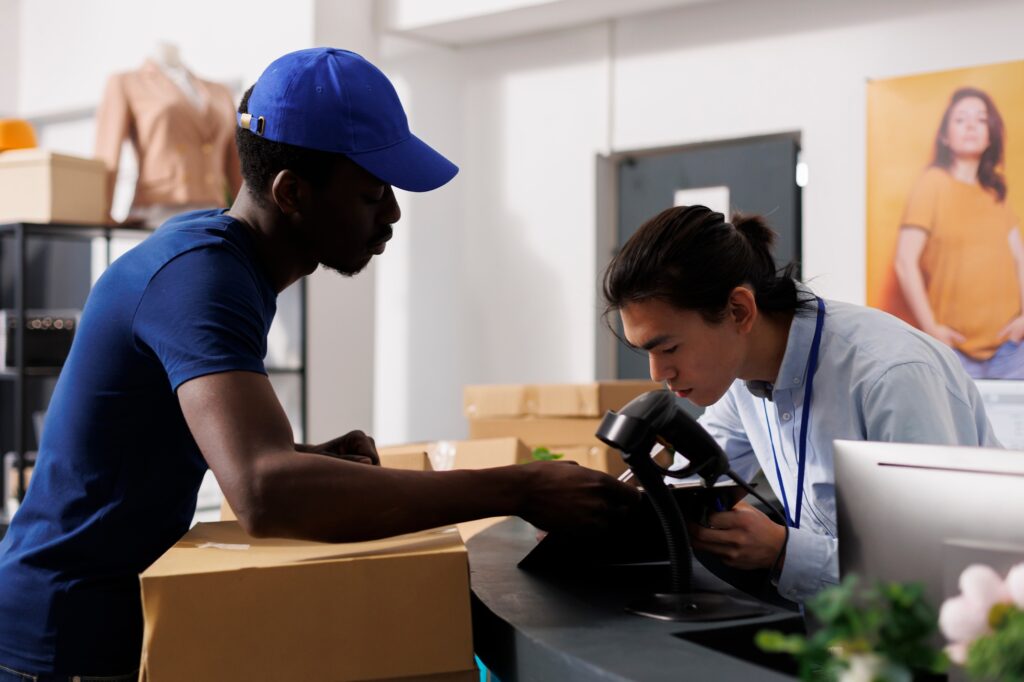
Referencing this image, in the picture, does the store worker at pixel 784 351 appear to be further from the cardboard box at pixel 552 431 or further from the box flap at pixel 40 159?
the box flap at pixel 40 159

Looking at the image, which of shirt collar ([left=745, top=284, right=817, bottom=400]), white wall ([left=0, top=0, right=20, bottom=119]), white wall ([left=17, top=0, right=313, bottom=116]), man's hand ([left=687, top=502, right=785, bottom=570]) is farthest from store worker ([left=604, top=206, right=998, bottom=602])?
white wall ([left=0, top=0, right=20, bottom=119])

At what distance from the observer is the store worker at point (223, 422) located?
1.22 metres

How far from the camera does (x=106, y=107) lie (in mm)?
4457

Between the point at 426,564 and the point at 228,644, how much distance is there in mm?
229

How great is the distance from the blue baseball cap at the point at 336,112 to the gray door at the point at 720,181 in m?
3.01

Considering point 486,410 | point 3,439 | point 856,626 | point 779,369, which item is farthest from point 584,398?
point 3,439

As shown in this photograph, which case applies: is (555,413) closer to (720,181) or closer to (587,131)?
(720,181)

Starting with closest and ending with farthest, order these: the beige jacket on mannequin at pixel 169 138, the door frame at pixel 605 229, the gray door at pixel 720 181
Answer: the beige jacket on mannequin at pixel 169 138, the gray door at pixel 720 181, the door frame at pixel 605 229

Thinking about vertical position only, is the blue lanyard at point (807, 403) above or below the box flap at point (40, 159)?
below

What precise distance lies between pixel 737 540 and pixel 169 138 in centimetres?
351

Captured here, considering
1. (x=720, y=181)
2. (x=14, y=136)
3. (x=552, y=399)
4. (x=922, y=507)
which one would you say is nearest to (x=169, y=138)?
(x=14, y=136)

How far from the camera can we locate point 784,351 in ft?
6.06

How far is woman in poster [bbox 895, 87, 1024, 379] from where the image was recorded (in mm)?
3824

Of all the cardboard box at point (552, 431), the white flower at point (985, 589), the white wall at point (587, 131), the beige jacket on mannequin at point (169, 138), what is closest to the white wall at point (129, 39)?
the beige jacket on mannequin at point (169, 138)
